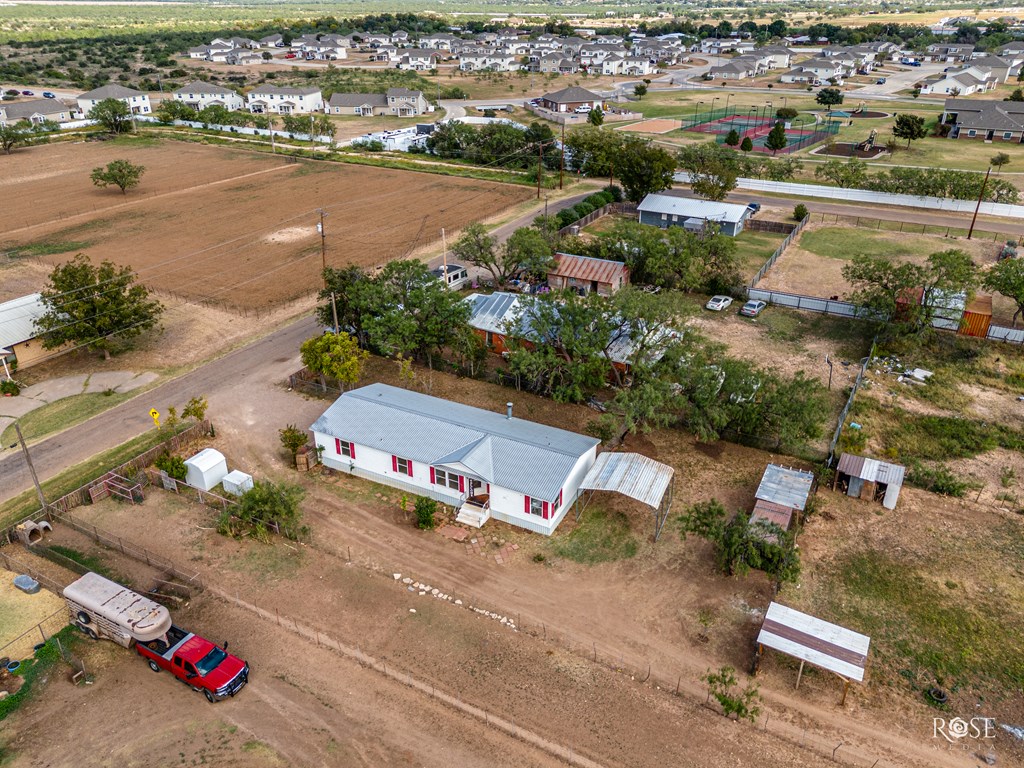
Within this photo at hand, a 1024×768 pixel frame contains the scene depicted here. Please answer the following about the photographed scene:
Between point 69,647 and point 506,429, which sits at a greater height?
point 506,429

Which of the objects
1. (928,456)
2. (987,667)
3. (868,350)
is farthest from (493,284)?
(987,667)

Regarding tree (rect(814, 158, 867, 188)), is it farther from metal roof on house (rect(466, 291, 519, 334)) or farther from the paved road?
the paved road

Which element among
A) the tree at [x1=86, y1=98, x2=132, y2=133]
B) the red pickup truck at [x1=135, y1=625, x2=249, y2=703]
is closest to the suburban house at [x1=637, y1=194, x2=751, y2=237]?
the red pickup truck at [x1=135, y1=625, x2=249, y2=703]

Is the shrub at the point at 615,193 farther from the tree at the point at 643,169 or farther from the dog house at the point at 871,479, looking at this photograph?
the dog house at the point at 871,479

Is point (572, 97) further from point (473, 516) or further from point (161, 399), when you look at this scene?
point (473, 516)

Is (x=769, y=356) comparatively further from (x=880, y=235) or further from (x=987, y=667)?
(x=880, y=235)
